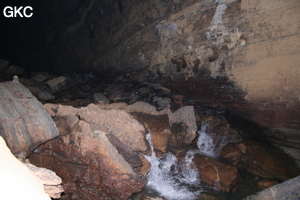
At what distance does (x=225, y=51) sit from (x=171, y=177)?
321 centimetres

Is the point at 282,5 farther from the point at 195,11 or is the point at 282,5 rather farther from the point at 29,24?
the point at 29,24

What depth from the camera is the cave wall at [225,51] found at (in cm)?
363

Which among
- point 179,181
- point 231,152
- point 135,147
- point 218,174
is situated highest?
point 135,147

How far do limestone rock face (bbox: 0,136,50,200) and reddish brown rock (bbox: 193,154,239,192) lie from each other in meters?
2.89

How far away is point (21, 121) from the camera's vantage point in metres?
2.91

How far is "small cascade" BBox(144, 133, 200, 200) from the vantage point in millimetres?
3512

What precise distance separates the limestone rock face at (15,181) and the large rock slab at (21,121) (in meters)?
0.67

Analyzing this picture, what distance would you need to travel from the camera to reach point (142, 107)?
17.1 ft

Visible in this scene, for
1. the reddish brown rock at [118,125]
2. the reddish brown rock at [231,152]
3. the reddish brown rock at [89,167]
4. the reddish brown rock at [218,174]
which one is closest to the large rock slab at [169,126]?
the reddish brown rock at [118,125]

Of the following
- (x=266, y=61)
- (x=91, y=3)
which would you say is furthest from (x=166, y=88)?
(x=91, y=3)

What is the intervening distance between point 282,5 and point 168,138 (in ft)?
11.5

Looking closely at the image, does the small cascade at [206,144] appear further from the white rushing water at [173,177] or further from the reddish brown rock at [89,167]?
the reddish brown rock at [89,167]

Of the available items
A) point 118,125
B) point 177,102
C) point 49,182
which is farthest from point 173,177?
point 49,182

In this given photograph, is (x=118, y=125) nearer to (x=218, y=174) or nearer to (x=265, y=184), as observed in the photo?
(x=218, y=174)
